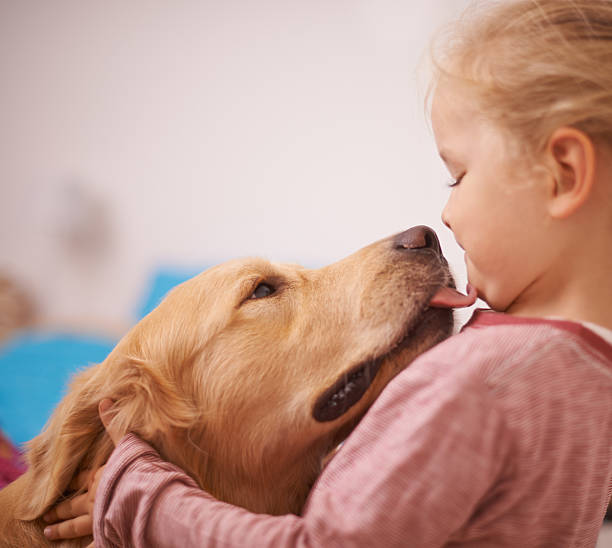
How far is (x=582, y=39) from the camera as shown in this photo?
2.56 ft

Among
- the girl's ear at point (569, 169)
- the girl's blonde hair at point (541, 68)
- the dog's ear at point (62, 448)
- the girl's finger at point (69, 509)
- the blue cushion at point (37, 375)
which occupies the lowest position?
the blue cushion at point (37, 375)

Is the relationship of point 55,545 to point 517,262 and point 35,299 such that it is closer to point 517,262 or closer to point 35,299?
point 517,262

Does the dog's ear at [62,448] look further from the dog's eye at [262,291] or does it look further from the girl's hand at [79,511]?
the dog's eye at [262,291]

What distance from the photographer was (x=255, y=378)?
941 mm

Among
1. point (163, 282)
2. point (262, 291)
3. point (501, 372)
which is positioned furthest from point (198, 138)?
point (501, 372)

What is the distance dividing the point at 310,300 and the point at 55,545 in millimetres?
601

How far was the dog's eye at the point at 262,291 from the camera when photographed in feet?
3.40

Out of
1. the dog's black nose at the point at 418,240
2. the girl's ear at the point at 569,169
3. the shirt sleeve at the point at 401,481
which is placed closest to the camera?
the shirt sleeve at the point at 401,481

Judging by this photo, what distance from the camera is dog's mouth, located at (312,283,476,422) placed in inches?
35.1

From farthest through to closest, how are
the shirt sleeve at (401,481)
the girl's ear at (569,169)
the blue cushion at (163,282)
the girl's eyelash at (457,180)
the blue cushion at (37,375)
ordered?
the blue cushion at (163,282)
the blue cushion at (37,375)
the girl's eyelash at (457,180)
the girl's ear at (569,169)
the shirt sleeve at (401,481)

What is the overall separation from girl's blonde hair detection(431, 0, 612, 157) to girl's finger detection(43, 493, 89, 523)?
85 centimetres

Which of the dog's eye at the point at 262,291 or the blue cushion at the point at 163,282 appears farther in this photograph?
the blue cushion at the point at 163,282

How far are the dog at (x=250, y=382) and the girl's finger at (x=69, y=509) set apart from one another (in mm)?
16

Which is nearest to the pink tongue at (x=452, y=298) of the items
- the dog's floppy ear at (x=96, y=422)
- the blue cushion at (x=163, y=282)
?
the dog's floppy ear at (x=96, y=422)
